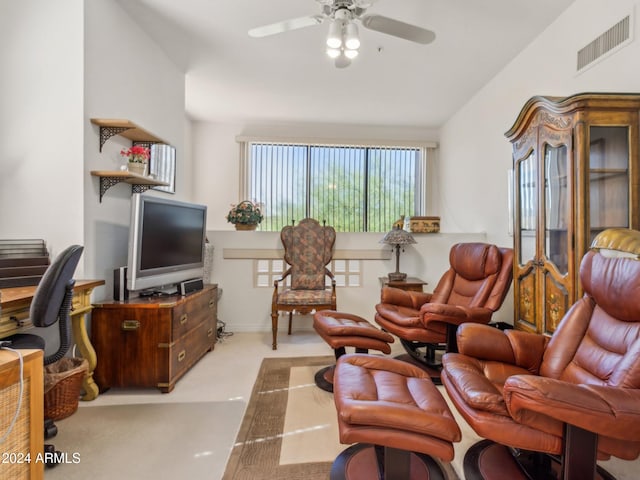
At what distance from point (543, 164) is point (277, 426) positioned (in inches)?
93.3

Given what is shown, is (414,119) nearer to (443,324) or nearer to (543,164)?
(543,164)

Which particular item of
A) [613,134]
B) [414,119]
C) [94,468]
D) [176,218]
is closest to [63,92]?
[176,218]

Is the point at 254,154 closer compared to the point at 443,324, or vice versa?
the point at 443,324

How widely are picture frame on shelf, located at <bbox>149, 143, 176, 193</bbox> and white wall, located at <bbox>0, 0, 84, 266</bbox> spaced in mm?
689

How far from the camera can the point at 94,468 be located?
1.57 meters

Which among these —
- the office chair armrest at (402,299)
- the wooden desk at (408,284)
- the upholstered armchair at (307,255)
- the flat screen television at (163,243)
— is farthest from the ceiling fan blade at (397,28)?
the wooden desk at (408,284)

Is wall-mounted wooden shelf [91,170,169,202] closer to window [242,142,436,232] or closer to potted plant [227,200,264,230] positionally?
potted plant [227,200,264,230]

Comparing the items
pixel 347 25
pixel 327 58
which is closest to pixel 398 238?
pixel 327 58

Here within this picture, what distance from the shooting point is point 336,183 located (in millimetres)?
5164

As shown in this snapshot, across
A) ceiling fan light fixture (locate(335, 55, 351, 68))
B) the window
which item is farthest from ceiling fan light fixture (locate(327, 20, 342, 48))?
the window

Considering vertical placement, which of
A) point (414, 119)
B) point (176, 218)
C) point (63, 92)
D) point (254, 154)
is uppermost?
point (414, 119)

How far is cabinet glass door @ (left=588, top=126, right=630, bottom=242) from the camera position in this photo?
6.04 ft

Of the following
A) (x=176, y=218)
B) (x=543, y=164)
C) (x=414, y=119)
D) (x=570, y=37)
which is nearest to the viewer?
(x=543, y=164)

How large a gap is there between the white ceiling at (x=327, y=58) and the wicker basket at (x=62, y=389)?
104 inches
